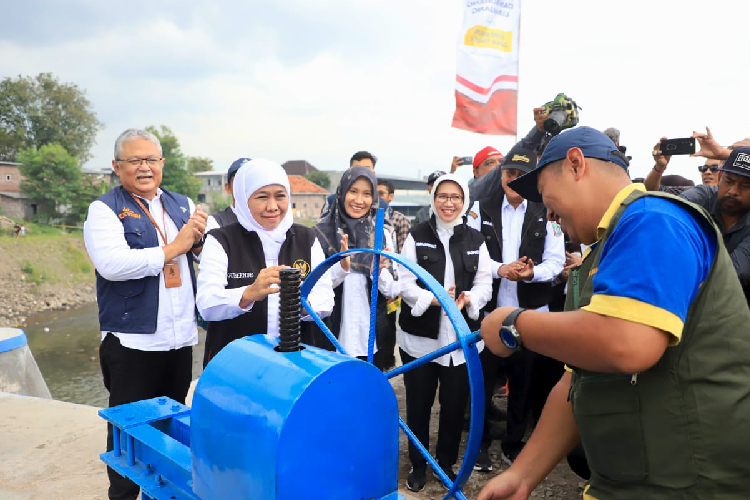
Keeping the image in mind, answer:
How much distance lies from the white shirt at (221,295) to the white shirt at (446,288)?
36.0 inches

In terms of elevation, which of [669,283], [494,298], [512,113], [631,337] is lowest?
[494,298]

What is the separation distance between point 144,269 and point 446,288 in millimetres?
1756

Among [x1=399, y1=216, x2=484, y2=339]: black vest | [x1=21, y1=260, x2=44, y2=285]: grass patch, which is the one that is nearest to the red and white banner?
[x1=399, y1=216, x2=484, y2=339]: black vest

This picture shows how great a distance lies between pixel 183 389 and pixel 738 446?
245cm

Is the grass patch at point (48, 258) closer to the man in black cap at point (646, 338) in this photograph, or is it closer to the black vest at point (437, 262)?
the black vest at point (437, 262)

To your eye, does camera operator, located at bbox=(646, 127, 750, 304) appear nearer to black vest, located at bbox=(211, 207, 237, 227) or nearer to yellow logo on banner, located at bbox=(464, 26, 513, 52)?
black vest, located at bbox=(211, 207, 237, 227)

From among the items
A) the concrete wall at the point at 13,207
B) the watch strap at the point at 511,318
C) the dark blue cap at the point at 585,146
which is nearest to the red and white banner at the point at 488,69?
the dark blue cap at the point at 585,146

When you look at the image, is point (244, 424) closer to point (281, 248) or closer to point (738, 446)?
point (738, 446)

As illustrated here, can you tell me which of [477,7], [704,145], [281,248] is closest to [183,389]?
[281,248]

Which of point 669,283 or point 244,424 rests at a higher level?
point 669,283

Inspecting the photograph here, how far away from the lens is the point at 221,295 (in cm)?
219

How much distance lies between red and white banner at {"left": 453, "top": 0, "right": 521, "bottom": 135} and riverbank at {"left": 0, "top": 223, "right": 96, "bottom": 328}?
68.9 ft

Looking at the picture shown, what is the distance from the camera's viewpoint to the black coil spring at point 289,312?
3.92 feet

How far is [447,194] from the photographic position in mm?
3311
